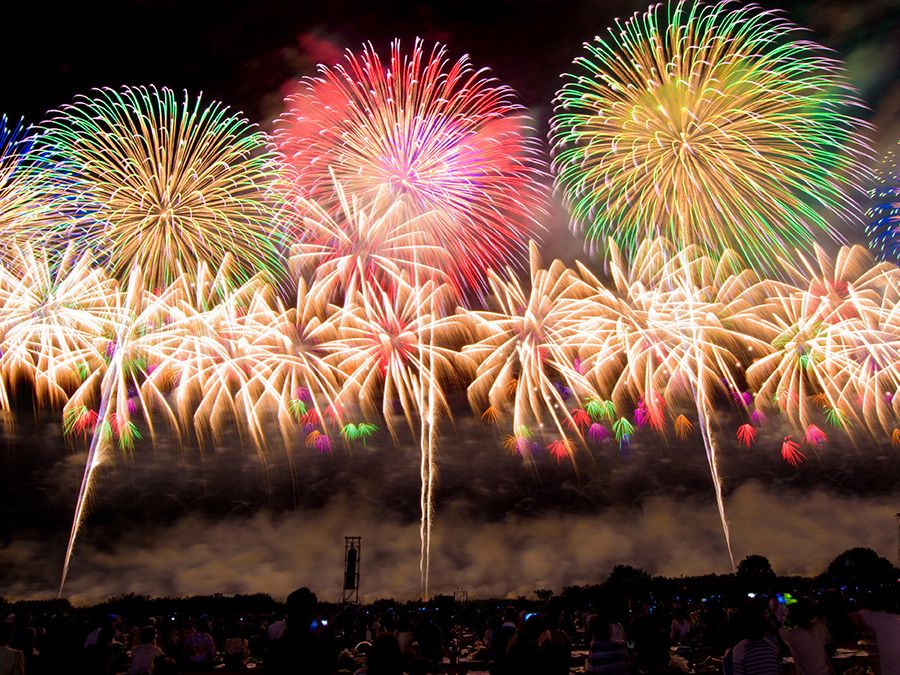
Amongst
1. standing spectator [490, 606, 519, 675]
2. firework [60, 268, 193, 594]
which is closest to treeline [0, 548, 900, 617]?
firework [60, 268, 193, 594]

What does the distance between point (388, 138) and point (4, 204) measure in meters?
11.9

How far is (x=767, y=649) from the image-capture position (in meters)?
→ 6.95

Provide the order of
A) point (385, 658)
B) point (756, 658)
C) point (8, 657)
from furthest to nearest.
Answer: point (8, 657) < point (756, 658) < point (385, 658)

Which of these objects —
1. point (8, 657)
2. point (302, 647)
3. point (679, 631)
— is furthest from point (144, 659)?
point (679, 631)

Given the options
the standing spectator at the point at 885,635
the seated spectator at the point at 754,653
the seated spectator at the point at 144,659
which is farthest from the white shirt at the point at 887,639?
the seated spectator at the point at 144,659

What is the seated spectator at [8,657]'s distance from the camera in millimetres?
7598

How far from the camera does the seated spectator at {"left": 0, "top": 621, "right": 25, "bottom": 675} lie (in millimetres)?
7598

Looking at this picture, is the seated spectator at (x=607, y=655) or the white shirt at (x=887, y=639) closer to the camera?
the white shirt at (x=887, y=639)

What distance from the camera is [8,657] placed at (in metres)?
7.63

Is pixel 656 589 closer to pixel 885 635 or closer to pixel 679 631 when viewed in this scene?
pixel 679 631

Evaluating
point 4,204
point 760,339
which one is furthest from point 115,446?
point 760,339

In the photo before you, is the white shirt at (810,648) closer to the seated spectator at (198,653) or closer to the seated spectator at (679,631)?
the seated spectator at (198,653)

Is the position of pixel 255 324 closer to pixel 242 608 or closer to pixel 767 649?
pixel 767 649

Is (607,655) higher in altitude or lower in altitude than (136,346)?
lower
